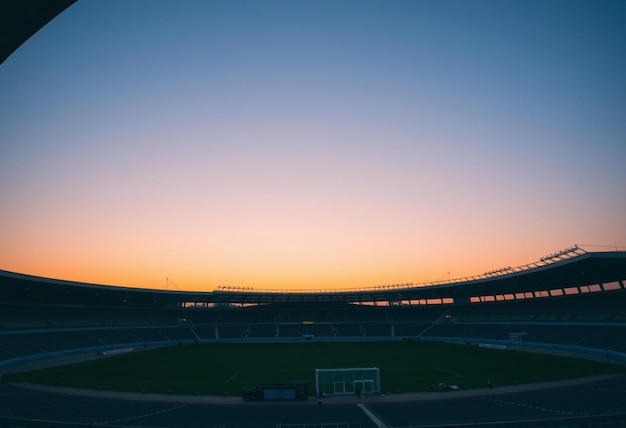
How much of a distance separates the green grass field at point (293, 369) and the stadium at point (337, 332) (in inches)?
139

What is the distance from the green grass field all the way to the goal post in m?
2.20

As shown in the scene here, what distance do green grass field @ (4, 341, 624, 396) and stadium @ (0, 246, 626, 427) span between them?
3.53 m

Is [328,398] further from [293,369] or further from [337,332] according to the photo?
[337,332]

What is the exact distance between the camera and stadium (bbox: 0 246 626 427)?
1160 inches

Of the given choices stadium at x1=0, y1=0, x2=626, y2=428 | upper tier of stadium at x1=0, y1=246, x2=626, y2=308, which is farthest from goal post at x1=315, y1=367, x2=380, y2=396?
upper tier of stadium at x1=0, y1=246, x2=626, y2=308

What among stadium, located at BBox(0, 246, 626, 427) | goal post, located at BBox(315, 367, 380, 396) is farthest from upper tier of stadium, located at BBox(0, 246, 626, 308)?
goal post, located at BBox(315, 367, 380, 396)

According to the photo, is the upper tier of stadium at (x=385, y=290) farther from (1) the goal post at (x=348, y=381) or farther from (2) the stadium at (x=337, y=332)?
(1) the goal post at (x=348, y=381)

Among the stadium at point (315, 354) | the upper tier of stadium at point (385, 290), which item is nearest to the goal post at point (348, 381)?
the stadium at point (315, 354)

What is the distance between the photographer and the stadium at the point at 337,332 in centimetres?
2945

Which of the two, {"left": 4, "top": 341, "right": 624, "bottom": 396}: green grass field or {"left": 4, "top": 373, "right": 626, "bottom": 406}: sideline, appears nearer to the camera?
{"left": 4, "top": 373, "right": 626, "bottom": 406}: sideline

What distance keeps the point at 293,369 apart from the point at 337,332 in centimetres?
5445

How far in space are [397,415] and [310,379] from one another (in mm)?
17981

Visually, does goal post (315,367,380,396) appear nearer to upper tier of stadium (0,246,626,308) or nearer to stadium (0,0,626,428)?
stadium (0,0,626,428)

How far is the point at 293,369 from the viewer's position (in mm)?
54125
